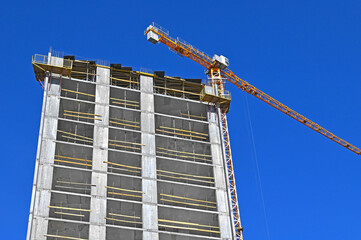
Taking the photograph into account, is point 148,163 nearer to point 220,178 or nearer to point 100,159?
point 100,159

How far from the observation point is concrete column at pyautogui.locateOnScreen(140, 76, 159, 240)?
7806 centimetres

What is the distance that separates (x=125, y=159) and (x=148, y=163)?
298 centimetres

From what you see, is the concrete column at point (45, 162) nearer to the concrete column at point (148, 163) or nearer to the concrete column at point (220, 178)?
the concrete column at point (148, 163)

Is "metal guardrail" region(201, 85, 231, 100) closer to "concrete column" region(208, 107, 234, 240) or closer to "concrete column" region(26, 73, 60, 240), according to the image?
"concrete column" region(208, 107, 234, 240)

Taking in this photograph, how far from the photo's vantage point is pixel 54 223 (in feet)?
244

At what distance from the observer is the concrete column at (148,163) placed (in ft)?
256

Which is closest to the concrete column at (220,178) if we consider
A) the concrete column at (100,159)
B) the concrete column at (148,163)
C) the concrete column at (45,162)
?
the concrete column at (148,163)

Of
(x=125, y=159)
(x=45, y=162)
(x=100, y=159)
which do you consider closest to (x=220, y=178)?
(x=125, y=159)

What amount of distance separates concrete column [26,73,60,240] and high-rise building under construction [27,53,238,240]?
117mm

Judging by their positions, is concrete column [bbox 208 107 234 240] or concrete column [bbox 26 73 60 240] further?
concrete column [bbox 208 107 234 240]

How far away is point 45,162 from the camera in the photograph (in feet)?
257

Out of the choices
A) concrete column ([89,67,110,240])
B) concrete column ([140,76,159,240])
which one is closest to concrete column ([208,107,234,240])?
concrete column ([140,76,159,240])

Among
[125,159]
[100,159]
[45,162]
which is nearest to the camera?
[45,162]

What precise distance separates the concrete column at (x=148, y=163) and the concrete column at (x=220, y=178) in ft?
28.4
